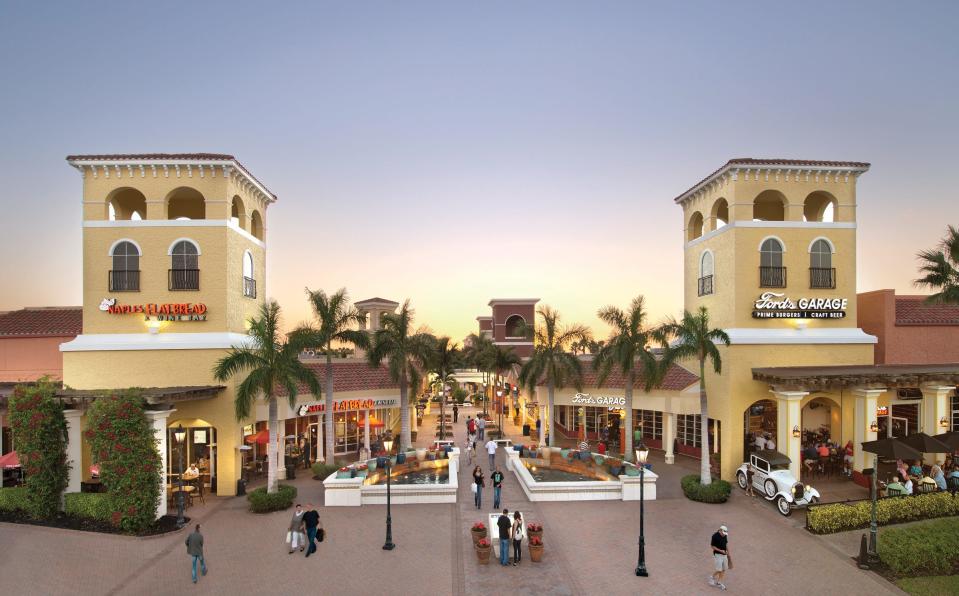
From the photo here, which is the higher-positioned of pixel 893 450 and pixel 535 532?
pixel 893 450

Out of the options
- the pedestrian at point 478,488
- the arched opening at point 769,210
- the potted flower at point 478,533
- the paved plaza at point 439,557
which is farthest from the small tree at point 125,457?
the arched opening at point 769,210

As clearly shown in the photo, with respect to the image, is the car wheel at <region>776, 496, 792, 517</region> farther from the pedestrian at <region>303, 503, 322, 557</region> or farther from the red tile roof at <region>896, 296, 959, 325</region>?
the pedestrian at <region>303, 503, 322, 557</region>

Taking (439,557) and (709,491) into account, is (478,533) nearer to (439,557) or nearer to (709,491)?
(439,557)

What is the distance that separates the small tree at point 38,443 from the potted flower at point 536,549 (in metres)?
17.7

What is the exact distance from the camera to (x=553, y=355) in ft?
108

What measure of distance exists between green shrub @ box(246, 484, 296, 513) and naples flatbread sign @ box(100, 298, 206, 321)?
8545mm

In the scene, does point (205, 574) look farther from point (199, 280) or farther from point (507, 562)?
point (199, 280)

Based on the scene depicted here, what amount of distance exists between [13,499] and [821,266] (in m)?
36.7

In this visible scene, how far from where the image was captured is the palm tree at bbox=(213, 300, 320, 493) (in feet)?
72.3

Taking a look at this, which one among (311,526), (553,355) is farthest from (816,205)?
(311,526)

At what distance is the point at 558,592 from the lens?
14617 millimetres

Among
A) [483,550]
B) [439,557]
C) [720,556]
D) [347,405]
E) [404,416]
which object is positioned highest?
[347,405]

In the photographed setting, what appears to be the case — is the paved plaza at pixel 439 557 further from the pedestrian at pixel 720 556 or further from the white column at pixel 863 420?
the white column at pixel 863 420

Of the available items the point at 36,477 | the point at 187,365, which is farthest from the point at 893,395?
the point at 36,477
